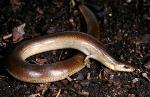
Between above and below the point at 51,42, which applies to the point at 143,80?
below

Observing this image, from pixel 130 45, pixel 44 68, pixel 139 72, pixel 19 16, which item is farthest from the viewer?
pixel 19 16

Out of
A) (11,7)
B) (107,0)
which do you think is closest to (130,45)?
(107,0)

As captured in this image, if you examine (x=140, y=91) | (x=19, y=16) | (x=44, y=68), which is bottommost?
(x=140, y=91)

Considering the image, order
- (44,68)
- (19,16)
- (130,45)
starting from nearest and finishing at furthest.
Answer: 1. (44,68)
2. (130,45)
3. (19,16)

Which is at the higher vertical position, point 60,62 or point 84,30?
point 84,30

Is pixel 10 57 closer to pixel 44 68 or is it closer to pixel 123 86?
pixel 44 68

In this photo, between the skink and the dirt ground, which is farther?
the dirt ground

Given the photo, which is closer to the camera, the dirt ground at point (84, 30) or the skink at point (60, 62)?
the skink at point (60, 62)

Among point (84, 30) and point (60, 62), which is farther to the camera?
point (84, 30)
